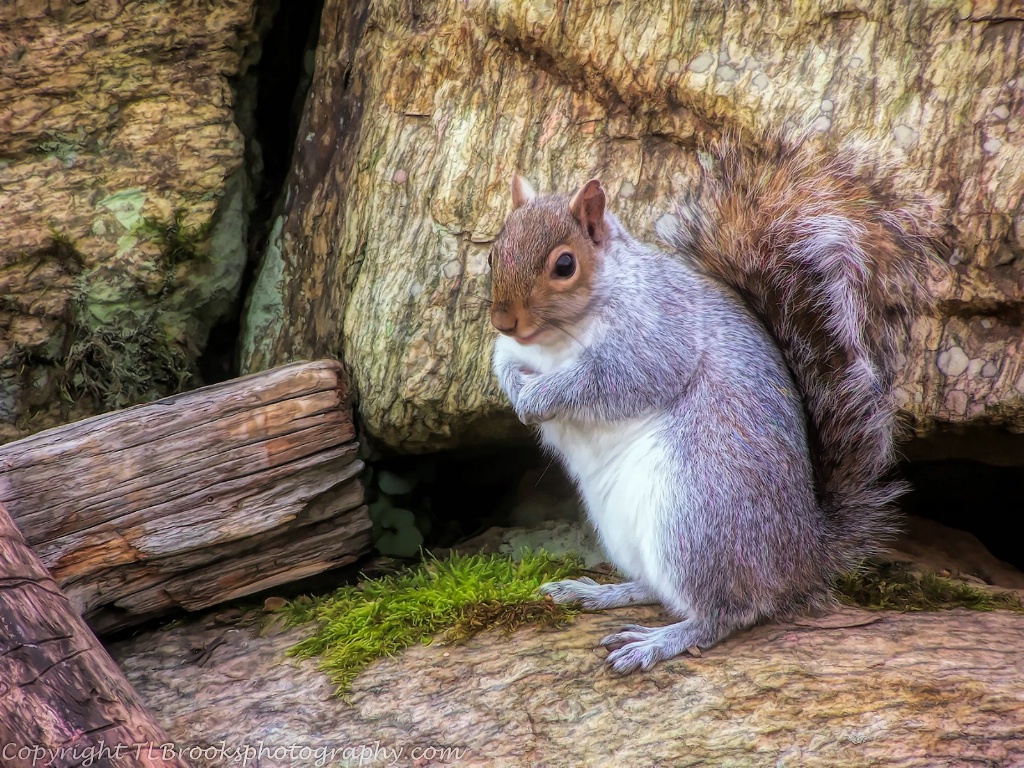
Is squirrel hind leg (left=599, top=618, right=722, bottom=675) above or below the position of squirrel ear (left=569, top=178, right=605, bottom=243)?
below

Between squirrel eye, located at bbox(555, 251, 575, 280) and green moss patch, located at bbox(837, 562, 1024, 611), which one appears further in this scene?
green moss patch, located at bbox(837, 562, 1024, 611)

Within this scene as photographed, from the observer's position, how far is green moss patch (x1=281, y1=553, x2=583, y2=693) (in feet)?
6.56

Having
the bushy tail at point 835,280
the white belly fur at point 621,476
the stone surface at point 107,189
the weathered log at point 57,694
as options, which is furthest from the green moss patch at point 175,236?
the bushy tail at point 835,280

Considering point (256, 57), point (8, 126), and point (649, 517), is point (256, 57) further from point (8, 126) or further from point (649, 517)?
point (649, 517)

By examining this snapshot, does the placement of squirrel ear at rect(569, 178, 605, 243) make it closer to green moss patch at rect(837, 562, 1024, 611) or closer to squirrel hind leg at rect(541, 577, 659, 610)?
squirrel hind leg at rect(541, 577, 659, 610)

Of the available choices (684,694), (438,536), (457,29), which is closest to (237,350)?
(438,536)

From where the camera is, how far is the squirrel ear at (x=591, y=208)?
1860 millimetres

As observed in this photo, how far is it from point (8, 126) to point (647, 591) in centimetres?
210

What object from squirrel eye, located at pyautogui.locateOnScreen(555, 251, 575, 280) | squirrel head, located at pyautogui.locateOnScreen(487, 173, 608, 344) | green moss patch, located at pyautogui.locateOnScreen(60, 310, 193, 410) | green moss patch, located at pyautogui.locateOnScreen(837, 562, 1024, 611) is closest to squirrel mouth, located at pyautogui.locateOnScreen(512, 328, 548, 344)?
squirrel head, located at pyautogui.locateOnScreen(487, 173, 608, 344)

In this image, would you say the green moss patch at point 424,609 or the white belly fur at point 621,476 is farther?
the green moss patch at point 424,609

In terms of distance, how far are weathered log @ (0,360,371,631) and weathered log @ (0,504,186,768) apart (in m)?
0.32

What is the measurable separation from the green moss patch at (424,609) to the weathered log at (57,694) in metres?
0.51

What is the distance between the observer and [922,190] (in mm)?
2053

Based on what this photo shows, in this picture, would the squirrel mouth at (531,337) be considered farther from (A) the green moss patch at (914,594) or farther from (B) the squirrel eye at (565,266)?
(A) the green moss patch at (914,594)
